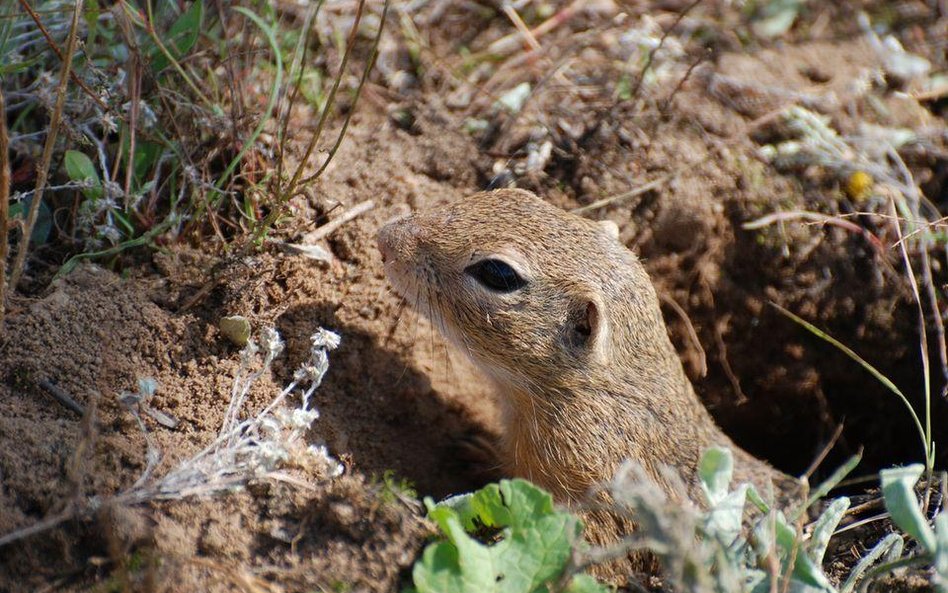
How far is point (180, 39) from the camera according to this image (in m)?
4.25

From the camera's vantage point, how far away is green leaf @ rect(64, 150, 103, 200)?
3.75m

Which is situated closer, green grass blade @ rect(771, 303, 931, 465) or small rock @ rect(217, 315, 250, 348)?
green grass blade @ rect(771, 303, 931, 465)

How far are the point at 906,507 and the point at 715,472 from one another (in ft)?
1.92

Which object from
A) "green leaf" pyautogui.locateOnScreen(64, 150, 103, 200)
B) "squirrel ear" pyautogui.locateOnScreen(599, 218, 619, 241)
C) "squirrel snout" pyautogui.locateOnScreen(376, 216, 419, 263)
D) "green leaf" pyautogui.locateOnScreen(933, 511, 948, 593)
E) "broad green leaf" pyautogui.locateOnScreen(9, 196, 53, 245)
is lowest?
"broad green leaf" pyautogui.locateOnScreen(9, 196, 53, 245)

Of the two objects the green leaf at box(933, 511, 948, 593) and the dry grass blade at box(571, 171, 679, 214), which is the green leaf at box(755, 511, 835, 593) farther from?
the dry grass blade at box(571, 171, 679, 214)

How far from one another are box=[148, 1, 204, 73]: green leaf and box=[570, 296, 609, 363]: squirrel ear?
2.17 meters

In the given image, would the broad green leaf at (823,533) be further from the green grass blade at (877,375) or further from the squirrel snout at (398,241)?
the squirrel snout at (398,241)

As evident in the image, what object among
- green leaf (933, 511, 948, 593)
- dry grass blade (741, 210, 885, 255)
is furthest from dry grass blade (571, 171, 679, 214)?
green leaf (933, 511, 948, 593)

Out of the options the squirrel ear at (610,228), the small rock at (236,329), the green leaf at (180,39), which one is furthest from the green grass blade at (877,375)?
the green leaf at (180,39)

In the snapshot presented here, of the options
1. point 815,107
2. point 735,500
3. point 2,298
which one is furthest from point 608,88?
point 2,298

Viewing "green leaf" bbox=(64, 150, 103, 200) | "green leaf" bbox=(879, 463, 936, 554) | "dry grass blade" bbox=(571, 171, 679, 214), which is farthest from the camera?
"dry grass blade" bbox=(571, 171, 679, 214)

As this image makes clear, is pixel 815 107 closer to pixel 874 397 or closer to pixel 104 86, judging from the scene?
pixel 874 397

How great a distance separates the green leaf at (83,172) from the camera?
3748mm

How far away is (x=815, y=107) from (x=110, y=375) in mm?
4267
